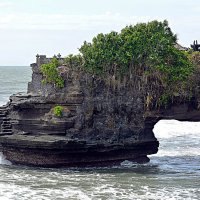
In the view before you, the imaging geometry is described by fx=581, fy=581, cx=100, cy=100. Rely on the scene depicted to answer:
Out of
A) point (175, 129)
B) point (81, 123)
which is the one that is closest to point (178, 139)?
point (175, 129)

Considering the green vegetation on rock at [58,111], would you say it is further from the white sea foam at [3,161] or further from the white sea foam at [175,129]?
the white sea foam at [175,129]

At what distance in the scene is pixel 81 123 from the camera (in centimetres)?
2833

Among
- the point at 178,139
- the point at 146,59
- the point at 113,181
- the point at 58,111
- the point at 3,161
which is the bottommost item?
the point at 113,181

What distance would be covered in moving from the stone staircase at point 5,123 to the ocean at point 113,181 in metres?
1.52

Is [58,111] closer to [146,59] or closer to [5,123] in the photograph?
[5,123]

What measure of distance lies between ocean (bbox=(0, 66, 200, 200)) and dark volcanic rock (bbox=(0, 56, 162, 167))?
65cm

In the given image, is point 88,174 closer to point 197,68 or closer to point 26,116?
point 26,116

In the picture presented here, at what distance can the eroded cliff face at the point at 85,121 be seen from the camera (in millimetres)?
28094

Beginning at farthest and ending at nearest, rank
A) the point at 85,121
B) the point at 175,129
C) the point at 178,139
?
the point at 175,129, the point at 178,139, the point at 85,121

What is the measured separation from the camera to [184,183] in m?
24.5

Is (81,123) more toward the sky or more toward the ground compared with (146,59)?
more toward the ground

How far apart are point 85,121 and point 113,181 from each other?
450cm

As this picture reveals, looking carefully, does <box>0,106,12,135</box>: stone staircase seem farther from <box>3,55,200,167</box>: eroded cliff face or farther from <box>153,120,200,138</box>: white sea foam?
<box>153,120,200,138</box>: white sea foam

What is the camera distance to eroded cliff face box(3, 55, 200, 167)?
2809cm
